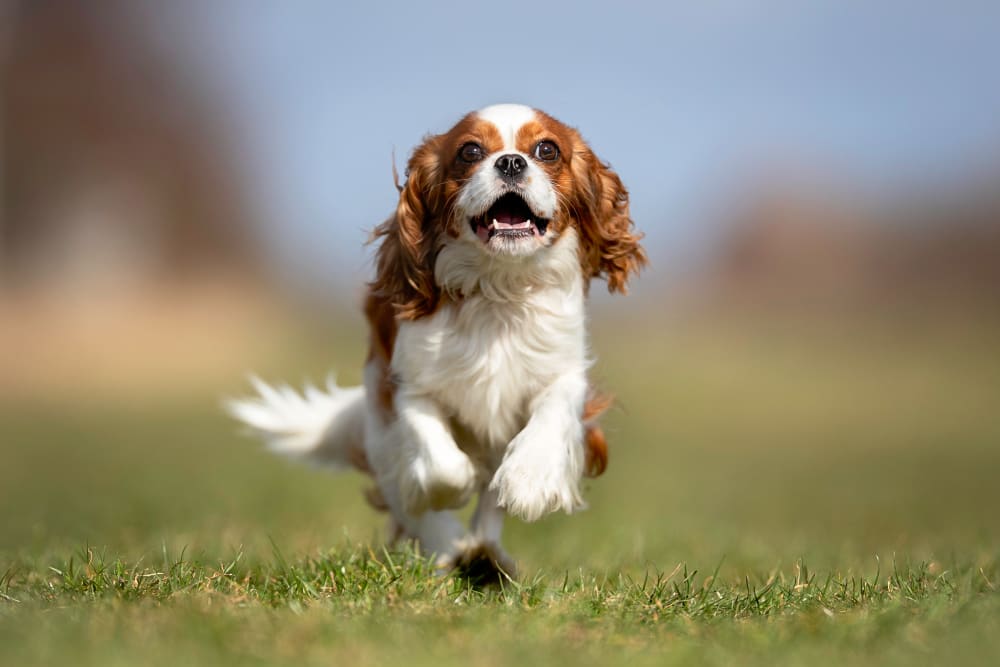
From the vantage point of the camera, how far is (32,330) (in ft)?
68.3

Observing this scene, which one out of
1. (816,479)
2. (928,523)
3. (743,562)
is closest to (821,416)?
(816,479)

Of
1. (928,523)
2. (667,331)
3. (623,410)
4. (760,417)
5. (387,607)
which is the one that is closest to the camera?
(387,607)

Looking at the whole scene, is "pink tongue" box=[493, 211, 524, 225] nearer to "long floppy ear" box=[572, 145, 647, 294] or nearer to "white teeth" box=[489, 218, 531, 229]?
"white teeth" box=[489, 218, 531, 229]

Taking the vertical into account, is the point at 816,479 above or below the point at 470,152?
below

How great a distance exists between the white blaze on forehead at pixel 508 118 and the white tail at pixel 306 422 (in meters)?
1.53

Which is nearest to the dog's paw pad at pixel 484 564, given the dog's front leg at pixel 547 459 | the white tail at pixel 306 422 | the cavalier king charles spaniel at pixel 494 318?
the cavalier king charles spaniel at pixel 494 318

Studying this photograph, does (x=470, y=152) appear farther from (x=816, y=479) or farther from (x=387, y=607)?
(x=816, y=479)

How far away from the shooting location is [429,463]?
3785mm

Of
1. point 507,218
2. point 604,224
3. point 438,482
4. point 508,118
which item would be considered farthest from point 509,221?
point 438,482

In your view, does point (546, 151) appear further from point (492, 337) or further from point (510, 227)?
point (492, 337)

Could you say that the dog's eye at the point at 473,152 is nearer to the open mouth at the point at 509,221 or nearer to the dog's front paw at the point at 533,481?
the open mouth at the point at 509,221

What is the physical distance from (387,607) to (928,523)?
5269mm

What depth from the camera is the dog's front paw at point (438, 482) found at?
3.77 m

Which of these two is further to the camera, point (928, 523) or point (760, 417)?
point (760, 417)
